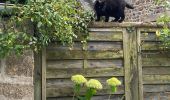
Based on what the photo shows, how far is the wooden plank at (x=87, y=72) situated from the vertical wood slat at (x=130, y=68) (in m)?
0.12

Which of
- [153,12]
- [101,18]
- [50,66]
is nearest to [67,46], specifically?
[50,66]

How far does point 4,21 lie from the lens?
462 centimetres

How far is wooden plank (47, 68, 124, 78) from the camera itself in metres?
5.31

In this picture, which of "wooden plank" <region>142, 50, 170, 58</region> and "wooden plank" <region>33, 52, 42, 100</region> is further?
"wooden plank" <region>142, 50, 170, 58</region>

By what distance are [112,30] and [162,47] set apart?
880 mm

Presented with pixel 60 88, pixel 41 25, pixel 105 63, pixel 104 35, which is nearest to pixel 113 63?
pixel 105 63

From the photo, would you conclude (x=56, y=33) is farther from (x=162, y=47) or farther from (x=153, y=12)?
(x=153, y=12)

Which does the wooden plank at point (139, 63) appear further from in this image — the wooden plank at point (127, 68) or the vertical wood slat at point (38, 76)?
the vertical wood slat at point (38, 76)

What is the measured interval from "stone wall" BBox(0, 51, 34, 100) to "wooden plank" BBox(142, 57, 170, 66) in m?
1.94

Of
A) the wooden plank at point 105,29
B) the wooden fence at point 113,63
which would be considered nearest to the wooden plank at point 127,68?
the wooden fence at point 113,63

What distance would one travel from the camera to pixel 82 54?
5.50 m

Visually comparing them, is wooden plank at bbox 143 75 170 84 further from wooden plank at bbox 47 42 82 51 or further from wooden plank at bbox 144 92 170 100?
wooden plank at bbox 47 42 82 51

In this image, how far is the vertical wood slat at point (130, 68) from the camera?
5777 mm

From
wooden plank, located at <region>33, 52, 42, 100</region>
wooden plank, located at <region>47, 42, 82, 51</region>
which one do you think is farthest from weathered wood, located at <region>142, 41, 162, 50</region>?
wooden plank, located at <region>33, 52, 42, 100</region>
